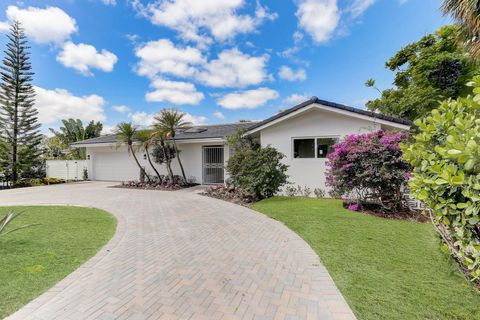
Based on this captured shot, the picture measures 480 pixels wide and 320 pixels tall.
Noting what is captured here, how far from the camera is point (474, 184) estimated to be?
197cm

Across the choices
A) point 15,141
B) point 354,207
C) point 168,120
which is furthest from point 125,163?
point 354,207

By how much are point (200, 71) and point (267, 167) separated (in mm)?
12145

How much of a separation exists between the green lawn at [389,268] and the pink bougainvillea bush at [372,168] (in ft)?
4.67

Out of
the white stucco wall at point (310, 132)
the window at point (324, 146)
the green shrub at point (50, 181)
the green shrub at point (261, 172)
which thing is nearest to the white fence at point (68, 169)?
the green shrub at point (50, 181)

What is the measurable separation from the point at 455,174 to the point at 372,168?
6.79 m

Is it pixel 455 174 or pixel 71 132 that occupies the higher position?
pixel 71 132

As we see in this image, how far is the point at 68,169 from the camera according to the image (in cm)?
2191

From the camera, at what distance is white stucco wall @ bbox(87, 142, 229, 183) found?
1794 centimetres

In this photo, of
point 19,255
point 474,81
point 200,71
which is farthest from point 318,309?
point 200,71

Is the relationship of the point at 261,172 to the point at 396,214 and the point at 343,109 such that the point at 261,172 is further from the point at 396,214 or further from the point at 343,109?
the point at 396,214

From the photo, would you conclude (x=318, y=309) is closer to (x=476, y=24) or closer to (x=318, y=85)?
(x=476, y=24)

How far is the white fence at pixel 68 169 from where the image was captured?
21875 mm

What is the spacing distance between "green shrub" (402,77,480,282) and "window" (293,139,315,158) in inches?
373

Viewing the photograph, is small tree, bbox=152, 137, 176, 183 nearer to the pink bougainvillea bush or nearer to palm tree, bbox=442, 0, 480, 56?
the pink bougainvillea bush
